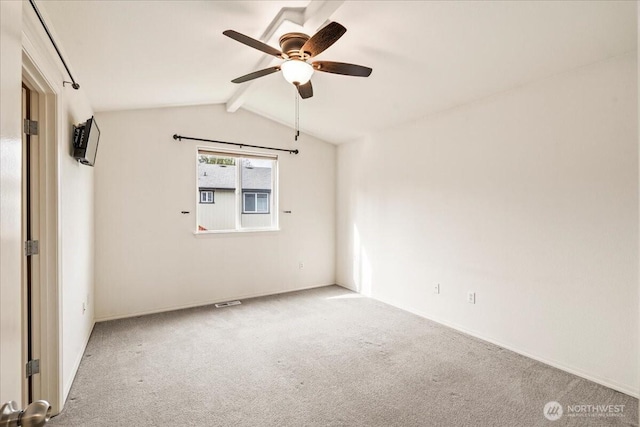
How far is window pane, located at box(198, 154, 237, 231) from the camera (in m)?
4.33

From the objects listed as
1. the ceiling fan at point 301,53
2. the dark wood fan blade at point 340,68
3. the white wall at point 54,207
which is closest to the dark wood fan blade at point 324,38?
the ceiling fan at point 301,53

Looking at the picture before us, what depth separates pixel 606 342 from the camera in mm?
2338

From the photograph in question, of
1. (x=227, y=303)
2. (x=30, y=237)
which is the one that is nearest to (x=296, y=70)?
(x=30, y=237)

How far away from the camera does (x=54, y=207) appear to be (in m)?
2.02

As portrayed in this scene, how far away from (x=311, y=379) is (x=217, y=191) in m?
2.90

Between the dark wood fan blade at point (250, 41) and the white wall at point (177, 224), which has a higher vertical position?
the dark wood fan blade at point (250, 41)

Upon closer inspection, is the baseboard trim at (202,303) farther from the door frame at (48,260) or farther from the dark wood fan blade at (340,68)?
the dark wood fan blade at (340,68)

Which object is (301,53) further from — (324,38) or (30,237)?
(30,237)

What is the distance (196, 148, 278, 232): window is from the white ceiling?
1162 mm

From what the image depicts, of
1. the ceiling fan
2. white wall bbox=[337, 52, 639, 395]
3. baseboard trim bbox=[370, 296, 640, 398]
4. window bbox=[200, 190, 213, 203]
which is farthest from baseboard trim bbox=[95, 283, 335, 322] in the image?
the ceiling fan

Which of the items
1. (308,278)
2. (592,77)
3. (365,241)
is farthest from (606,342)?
(308,278)

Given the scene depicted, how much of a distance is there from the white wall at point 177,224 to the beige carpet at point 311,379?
21.9 inches

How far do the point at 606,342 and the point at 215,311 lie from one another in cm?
381

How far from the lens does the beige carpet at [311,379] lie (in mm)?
1984
